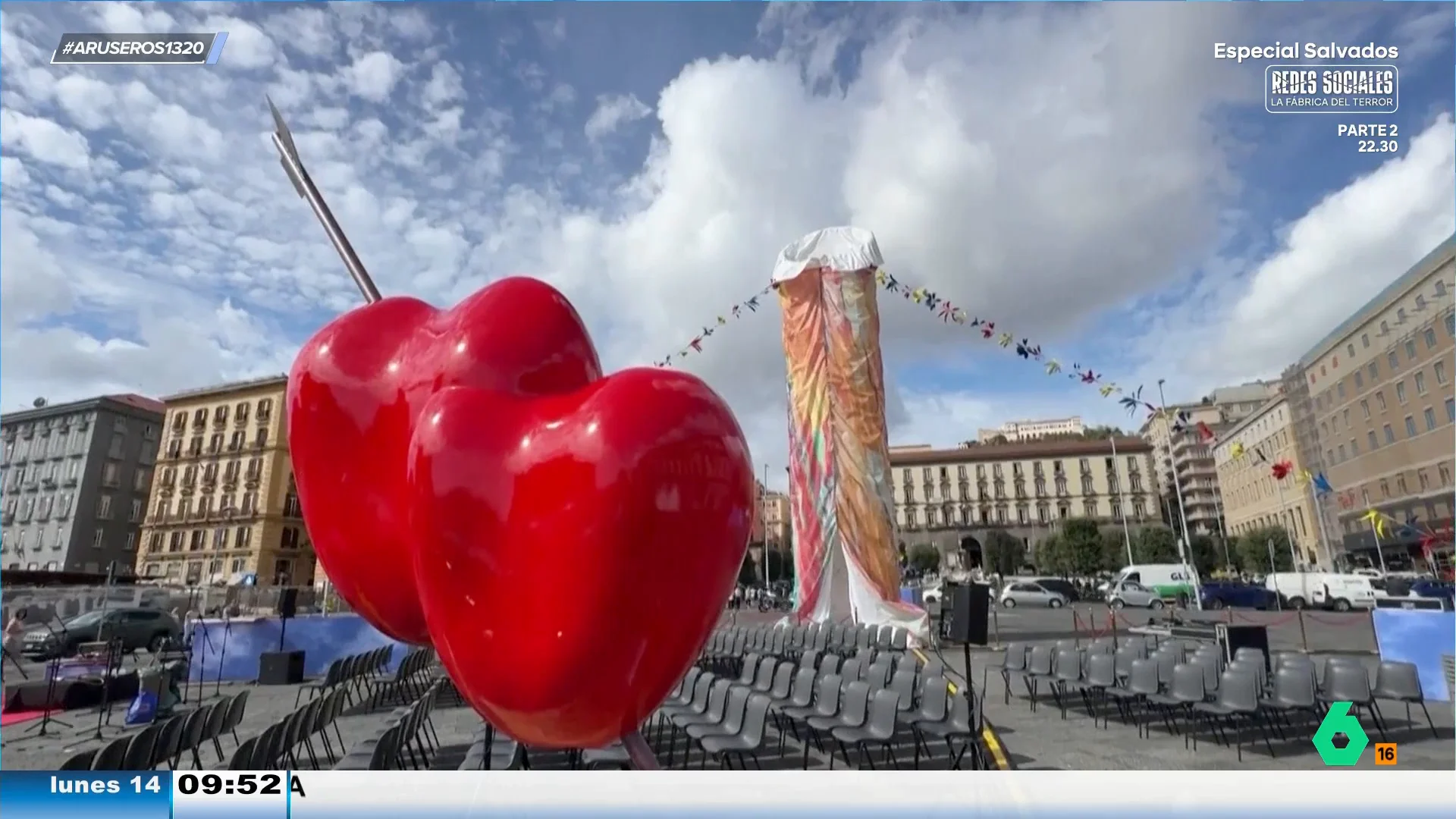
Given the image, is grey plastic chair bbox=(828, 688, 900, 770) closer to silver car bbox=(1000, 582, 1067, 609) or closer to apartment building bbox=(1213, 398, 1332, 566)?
silver car bbox=(1000, 582, 1067, 609)

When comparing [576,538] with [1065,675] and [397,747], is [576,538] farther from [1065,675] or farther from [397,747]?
[1065,675]

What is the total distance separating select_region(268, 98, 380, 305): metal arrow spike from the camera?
3348 millimetres

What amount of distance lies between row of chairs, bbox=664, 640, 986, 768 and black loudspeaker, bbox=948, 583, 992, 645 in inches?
20.9

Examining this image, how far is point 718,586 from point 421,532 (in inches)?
39.2

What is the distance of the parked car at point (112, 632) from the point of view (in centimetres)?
1777

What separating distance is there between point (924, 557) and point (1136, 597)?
3947 cm

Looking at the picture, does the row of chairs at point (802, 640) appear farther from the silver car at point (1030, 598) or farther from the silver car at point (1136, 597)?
the silver car at point (1030, 598)

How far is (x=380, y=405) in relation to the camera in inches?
113

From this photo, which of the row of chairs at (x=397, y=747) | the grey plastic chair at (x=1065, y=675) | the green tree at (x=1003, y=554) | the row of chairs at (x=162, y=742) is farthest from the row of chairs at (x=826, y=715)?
the green tree at (x=1003, y=554)

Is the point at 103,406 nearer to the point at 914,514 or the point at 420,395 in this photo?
the point at 420,395

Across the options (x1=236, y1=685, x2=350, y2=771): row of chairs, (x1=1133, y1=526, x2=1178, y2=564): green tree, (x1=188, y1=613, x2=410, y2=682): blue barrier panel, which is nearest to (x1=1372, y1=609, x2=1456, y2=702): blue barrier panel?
(x1=236, y1=685, x2=350, y2=771): row of chairs

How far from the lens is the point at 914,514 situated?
80062mm

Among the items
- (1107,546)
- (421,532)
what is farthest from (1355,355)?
(1107,546)

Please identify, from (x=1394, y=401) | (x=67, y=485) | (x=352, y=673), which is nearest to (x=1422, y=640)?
(x=352, y=673)
